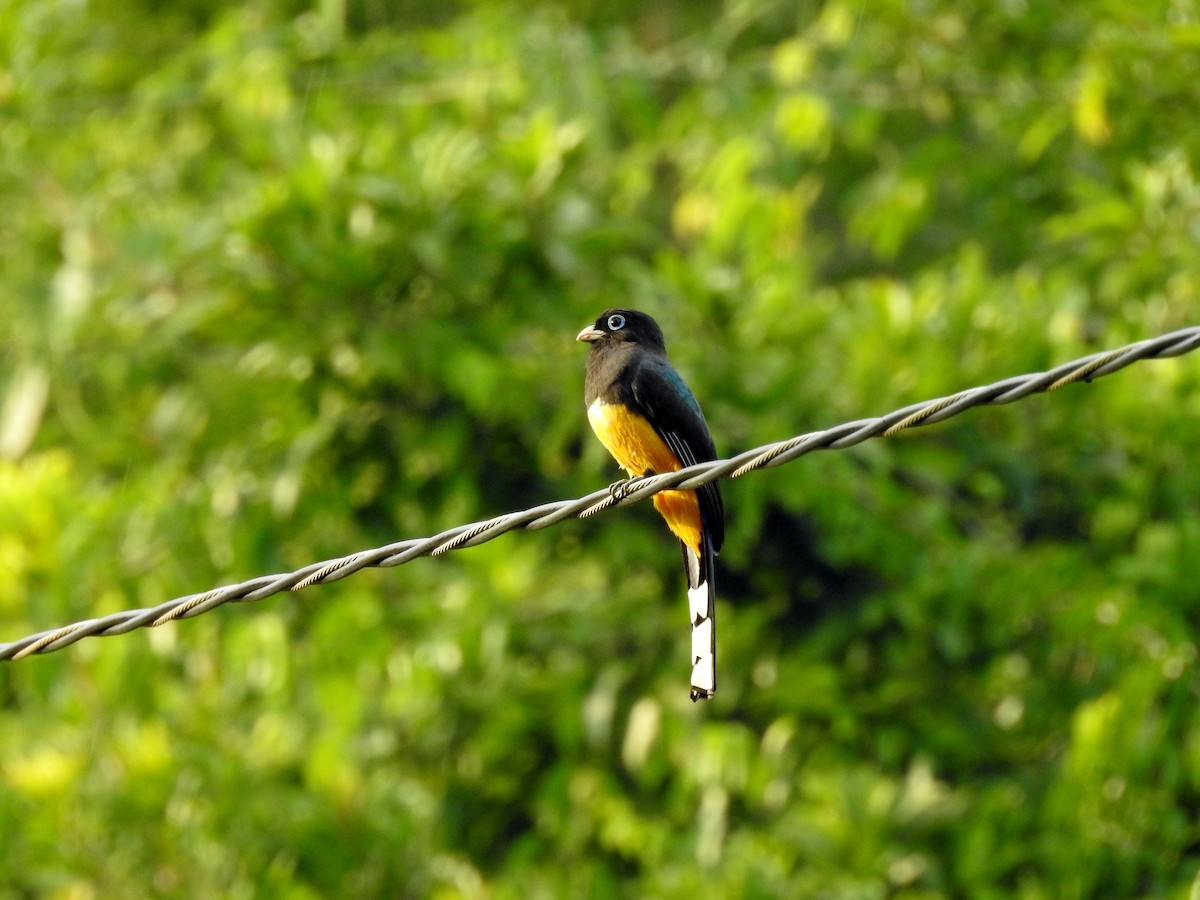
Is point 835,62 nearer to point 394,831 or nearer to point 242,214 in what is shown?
point 242,214

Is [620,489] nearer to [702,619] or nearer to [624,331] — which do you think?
[702,619]

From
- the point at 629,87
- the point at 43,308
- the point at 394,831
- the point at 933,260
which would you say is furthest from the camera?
the point at 933,260

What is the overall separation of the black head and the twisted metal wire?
59.1 inches

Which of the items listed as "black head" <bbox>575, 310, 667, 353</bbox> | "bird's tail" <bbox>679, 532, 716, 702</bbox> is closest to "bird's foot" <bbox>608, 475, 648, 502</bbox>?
"bird's tail" <bbox>679, 532, 716, 702</bbox>

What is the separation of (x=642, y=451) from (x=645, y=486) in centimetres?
135

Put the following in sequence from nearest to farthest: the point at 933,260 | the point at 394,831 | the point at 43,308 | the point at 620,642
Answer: the point at 394,831
the point at 620,642
the point at 43,308
the point at 933,260

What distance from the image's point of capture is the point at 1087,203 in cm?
768

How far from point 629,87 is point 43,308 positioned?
3508mm

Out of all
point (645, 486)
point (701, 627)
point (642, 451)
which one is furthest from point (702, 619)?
point (645, 486)

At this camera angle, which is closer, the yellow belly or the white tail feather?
the white tail feather

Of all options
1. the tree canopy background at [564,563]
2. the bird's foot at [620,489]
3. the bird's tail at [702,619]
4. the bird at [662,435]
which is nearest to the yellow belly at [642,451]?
the bird at [662,435]

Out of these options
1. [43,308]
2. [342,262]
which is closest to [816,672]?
[342,262]

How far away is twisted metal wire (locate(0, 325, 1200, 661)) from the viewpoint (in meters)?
2.47

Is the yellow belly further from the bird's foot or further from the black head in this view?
the bird's foot
